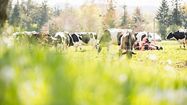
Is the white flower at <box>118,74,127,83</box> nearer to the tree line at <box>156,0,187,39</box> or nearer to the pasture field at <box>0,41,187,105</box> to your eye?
the pasture field at <box>0,41,187,105</box>

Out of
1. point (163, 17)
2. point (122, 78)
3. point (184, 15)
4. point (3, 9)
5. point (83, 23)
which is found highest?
point (184, 15)

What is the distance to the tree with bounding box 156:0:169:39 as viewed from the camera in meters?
99.4

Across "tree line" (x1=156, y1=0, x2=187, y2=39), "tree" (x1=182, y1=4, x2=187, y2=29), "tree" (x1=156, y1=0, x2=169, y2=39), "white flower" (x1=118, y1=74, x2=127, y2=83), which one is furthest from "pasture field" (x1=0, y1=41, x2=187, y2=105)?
"tree" (x1=182, y1=4, x2=187, y2=29)

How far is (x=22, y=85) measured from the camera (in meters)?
1.12

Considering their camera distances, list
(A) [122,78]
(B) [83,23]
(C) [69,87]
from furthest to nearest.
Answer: (B) [83,23], (A) [122,78], (C) [69,87]

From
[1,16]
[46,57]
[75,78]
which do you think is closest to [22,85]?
[75,78]

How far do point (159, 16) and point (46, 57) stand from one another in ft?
358

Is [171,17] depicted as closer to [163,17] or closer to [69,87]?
[163,17]

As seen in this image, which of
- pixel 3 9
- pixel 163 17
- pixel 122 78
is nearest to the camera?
pixel 122 78

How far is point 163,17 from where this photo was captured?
106m

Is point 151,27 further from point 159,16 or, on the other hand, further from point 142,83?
point 142,83

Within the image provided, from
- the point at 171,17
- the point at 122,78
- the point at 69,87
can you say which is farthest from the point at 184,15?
the point at 69,87

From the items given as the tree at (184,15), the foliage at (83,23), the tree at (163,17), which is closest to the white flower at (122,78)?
the foliage at (83,23)

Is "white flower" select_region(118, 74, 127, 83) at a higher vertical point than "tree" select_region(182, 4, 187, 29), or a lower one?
lower
